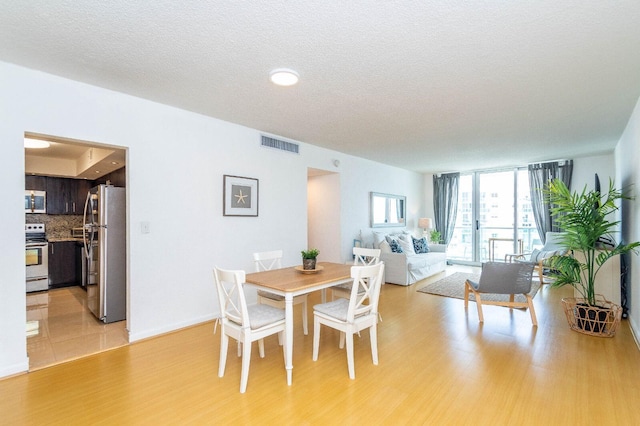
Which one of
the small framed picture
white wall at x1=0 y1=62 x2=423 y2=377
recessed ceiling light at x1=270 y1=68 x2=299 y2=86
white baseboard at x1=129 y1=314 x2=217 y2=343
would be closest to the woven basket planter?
white wall at x1=0 y1=62 x2=423 y2=377

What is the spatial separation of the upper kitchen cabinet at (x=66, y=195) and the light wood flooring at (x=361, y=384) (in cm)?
429

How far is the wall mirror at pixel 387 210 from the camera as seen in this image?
6.57 meters

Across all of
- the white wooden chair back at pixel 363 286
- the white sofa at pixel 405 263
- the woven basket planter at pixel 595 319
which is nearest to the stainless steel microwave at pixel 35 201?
the white wooden chair back at pixel 363 286

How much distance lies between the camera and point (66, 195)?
227 inches

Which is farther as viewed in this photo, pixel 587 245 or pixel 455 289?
pixel 455 289

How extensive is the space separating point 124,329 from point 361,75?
3713mm

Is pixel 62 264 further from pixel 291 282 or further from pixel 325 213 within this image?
pixel 291 282

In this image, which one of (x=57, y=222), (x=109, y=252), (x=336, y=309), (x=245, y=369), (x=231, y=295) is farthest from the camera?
(x=57, y=222)

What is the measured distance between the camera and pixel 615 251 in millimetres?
3174

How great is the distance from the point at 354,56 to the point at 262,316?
219cm

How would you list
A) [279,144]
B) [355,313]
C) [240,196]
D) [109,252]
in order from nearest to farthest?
[355,313]
[109,252]
[240,196]
[279,144]

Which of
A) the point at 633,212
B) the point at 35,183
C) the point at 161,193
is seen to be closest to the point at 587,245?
the point at 633,212

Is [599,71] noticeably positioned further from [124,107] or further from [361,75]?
[124,107]

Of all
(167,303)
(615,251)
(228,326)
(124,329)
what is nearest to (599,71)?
(615,251)
